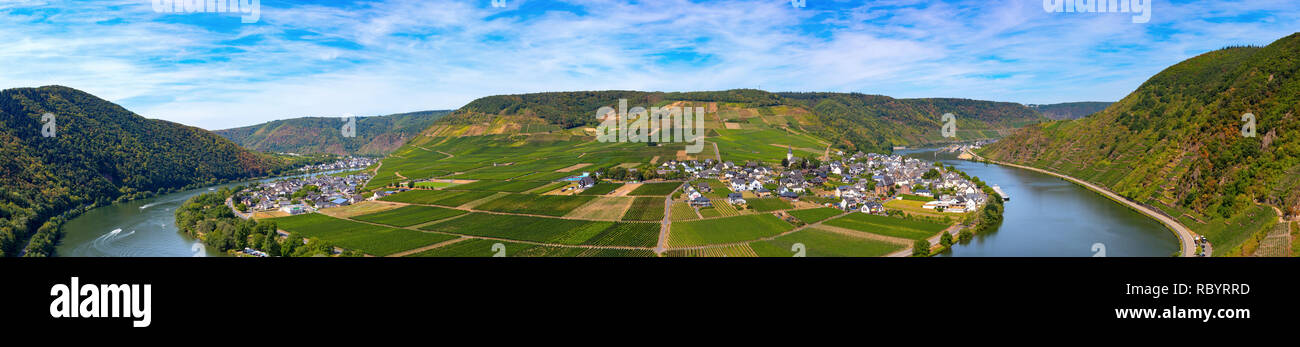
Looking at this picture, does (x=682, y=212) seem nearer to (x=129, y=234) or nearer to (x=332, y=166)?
(x=129, y=234)

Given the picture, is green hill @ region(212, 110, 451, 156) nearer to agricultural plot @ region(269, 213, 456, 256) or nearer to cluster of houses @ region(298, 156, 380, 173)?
cluster of houses @ region(298, 156, 380, 173)

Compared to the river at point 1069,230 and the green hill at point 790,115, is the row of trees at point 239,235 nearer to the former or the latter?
the river at point 1069,230

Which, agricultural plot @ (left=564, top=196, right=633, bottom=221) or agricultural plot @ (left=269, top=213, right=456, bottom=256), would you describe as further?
agricultural plot @ (left=564, top=196, right=633, bottom=221)

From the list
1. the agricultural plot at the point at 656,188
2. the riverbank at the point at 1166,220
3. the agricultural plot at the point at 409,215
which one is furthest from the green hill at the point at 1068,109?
the agricultural plot at the point at 409,215

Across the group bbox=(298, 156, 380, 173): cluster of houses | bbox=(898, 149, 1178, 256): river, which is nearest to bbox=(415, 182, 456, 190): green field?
bbox=(898, 149, 1178, 256): river
